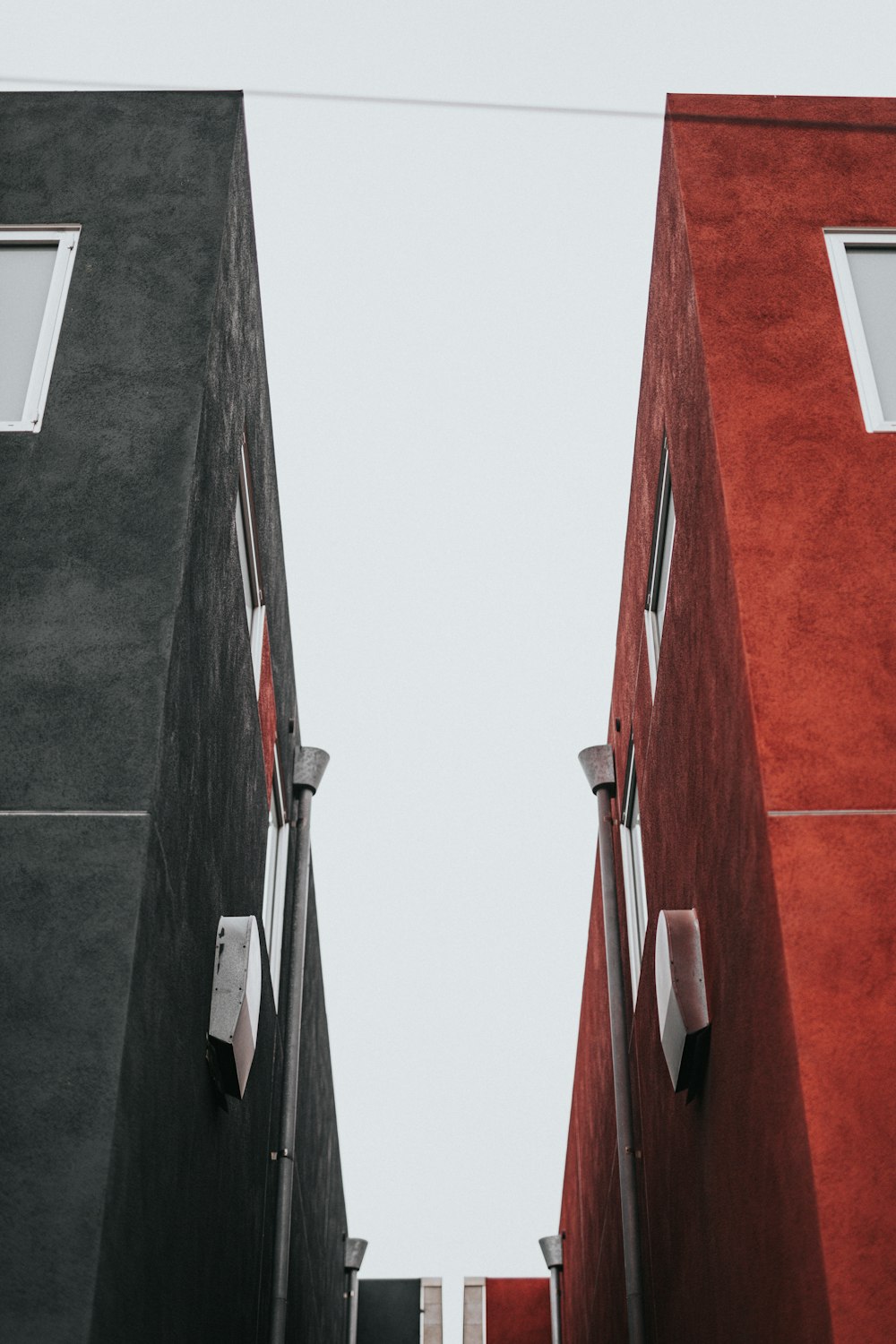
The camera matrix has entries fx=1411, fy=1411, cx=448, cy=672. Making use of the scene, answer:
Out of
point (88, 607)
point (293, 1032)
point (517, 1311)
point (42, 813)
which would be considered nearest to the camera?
point (42, 813)

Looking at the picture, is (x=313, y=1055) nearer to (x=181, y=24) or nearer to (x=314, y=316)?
(x=314, y=316)

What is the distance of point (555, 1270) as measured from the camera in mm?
15148

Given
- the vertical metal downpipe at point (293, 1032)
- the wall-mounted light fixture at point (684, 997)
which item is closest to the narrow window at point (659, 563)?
Answer: the wall-mounted light fixture at point (684, 997)

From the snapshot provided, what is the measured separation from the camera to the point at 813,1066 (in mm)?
3615

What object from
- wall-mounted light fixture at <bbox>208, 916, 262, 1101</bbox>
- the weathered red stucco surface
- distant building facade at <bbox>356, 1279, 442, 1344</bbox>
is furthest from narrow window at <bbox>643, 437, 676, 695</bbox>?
distant building facade at <bbox>356, 1279, 442, 1344</bbox>

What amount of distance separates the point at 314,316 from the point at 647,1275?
5557 mm

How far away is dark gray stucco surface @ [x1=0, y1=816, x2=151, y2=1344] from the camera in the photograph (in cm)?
344

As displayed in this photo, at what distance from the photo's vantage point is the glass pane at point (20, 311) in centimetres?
502

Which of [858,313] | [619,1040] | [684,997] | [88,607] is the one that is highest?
[858,313]

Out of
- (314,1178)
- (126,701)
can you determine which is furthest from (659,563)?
(314,1178)

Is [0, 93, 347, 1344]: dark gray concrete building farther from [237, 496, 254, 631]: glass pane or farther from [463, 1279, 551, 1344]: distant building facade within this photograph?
[463, 1279, 551, 1344]: distant building facade

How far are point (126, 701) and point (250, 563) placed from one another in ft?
8.51

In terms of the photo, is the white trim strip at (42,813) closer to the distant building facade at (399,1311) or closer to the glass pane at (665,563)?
the glass pane at (665,563)

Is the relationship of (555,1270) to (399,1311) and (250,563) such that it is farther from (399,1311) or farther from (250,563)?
(250,563)
